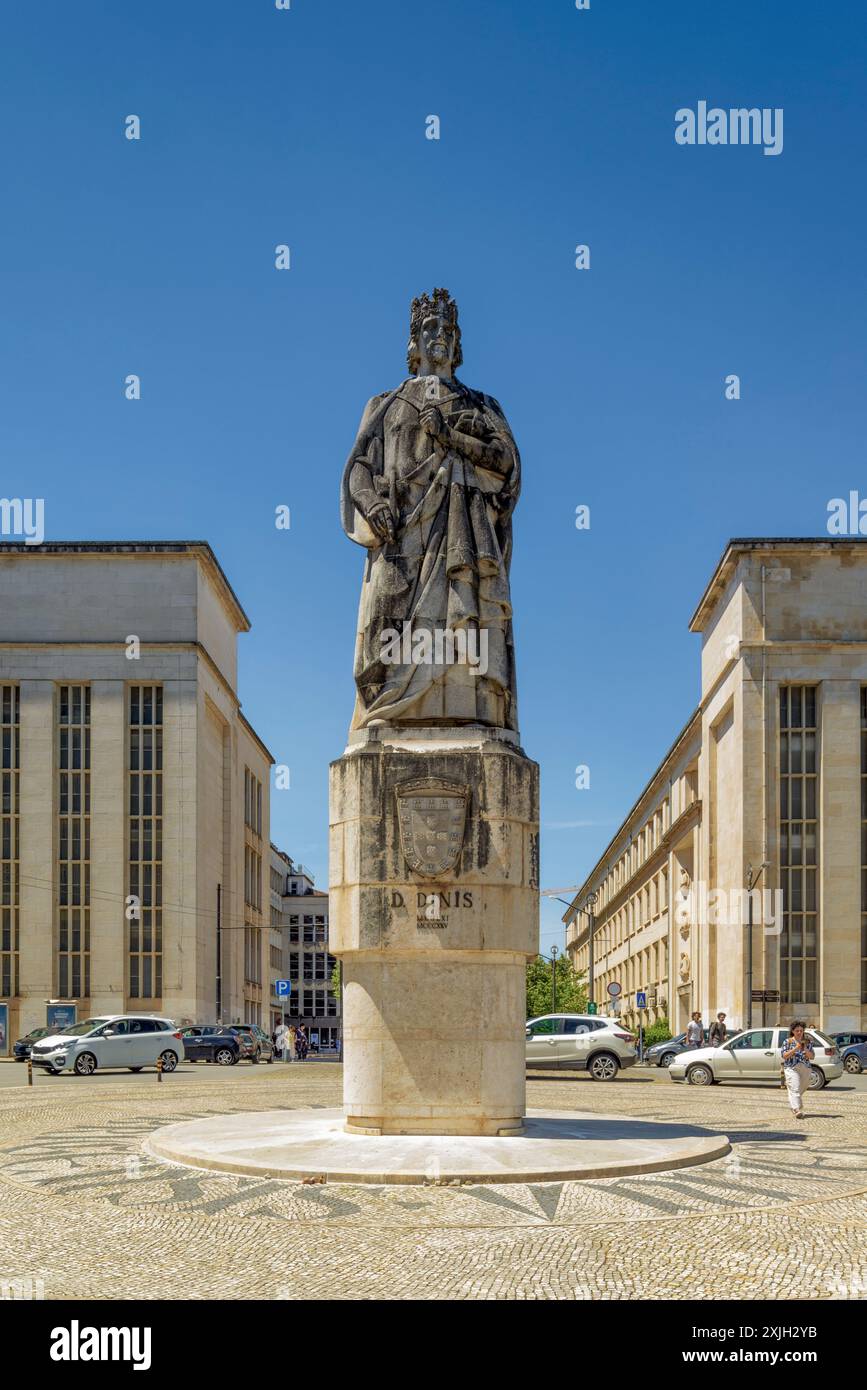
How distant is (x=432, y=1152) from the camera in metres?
12.3

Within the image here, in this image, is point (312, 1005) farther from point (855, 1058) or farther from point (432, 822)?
point (432, 822)

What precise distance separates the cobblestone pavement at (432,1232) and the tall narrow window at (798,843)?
45837 mm

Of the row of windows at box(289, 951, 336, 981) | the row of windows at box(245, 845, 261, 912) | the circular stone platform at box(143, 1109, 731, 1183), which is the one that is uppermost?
the circular stone platform at box(143, 1109, 731, 1183)

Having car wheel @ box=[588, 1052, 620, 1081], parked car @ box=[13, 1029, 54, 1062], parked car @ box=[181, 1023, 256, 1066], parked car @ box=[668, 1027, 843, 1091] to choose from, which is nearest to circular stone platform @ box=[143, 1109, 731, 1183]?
parked car @ box=[668, 1027, 843, 1091]

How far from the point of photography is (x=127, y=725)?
6844 centimetres

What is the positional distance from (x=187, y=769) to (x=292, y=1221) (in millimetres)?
59646

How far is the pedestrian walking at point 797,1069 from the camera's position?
65.7ft

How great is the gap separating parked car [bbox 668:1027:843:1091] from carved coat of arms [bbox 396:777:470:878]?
2035 cm

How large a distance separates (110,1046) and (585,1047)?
11645 millimetres

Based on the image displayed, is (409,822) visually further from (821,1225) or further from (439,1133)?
(821,1225)

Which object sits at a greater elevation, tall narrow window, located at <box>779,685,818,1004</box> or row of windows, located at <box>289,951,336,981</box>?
tall narrow window, located at <box>779,685,818,1004</box>

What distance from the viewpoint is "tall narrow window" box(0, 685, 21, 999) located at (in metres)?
65.9

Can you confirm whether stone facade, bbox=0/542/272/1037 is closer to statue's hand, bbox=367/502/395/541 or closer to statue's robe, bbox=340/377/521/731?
statue's robe, bbox=340/377/521/731

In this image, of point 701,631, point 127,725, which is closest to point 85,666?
point 127,725
